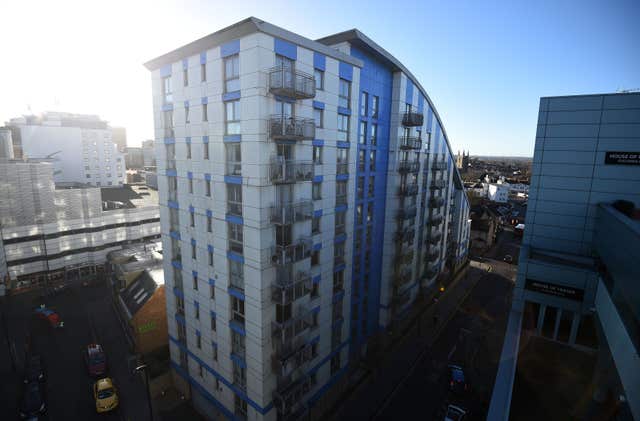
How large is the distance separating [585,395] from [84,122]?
12331cm

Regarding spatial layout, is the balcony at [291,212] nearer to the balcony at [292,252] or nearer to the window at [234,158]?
the balcony at [292,252]

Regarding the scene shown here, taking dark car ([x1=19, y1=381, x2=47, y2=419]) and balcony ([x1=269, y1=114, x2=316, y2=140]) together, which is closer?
balcony ([x1=269, y1=114, x2=316, y2=140])

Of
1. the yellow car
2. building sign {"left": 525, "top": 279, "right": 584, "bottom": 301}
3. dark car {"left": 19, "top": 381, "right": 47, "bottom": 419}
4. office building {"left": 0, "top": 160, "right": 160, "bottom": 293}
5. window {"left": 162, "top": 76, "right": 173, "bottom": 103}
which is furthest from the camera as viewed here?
office building {"left": 0, "top": 160, "right": 160, "bottom": 293}

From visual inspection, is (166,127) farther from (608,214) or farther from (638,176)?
(638,176)

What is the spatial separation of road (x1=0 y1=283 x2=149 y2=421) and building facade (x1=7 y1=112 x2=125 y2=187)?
124 ft

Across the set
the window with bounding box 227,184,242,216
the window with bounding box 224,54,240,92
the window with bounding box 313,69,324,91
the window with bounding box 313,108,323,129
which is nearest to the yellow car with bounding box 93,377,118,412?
the window with bounding box 227,184,242,216

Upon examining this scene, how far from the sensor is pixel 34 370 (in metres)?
31.1

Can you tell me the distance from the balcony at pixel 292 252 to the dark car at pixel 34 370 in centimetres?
3032

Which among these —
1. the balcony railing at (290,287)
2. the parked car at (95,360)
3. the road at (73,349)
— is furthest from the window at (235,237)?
the parked car at (95,360)

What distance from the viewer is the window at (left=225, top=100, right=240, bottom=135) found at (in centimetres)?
1861

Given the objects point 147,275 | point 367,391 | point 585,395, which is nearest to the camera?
point 585,395

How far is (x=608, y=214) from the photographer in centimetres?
1605

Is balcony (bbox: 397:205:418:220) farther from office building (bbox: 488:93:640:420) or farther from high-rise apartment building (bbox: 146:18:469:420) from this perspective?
office building (bbox: 488:93:640:420)

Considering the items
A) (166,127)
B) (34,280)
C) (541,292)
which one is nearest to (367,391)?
(541,292)
